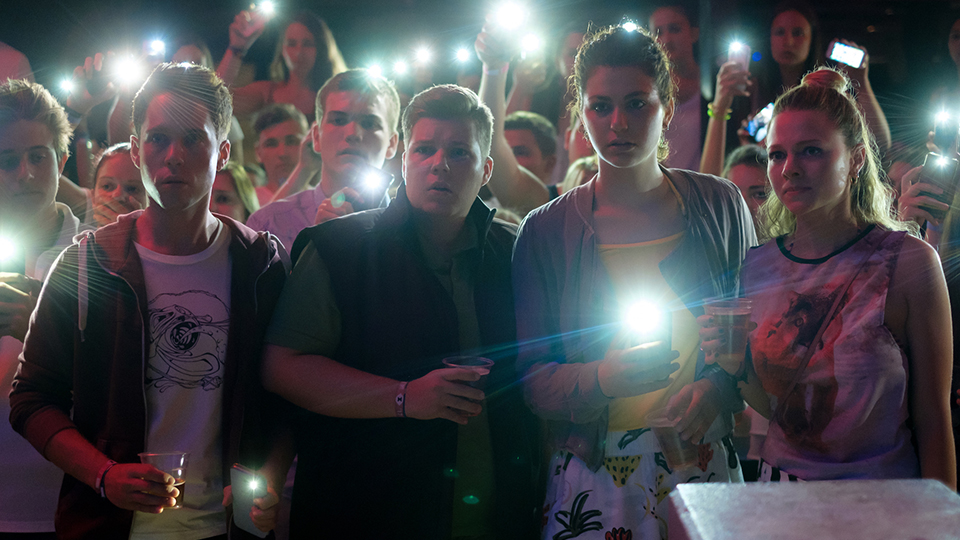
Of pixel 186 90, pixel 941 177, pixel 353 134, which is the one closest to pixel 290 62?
pixel 353 134

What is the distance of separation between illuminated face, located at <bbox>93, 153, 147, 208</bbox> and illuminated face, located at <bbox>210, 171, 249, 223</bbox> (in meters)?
0.77

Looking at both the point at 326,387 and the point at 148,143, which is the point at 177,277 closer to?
the point at 148,143

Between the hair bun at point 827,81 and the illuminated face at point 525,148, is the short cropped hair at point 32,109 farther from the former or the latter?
the hair bun at point 827,81

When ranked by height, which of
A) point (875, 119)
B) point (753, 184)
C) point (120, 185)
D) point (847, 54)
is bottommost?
point (120, 185)

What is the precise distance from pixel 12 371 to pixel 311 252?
127 cm

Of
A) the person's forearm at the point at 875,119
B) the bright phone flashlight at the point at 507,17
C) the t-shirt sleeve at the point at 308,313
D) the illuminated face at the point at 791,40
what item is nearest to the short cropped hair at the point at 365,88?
the bright phone flashlight at the point at 507,17

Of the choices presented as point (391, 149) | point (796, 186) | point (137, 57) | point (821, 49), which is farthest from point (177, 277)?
point (821, 49)

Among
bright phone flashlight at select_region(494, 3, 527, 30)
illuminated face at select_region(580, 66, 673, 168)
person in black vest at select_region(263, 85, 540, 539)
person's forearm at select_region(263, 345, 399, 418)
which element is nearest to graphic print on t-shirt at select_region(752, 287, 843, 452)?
illuminated face at select_region(580, 66, 673, 168)

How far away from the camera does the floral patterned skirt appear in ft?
6.52

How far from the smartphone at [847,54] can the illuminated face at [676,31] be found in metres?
0.96

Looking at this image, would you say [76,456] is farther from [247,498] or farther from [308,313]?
[308,313]

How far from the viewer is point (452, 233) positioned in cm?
229

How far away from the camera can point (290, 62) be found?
5461mm

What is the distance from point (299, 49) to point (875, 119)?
167 inches
